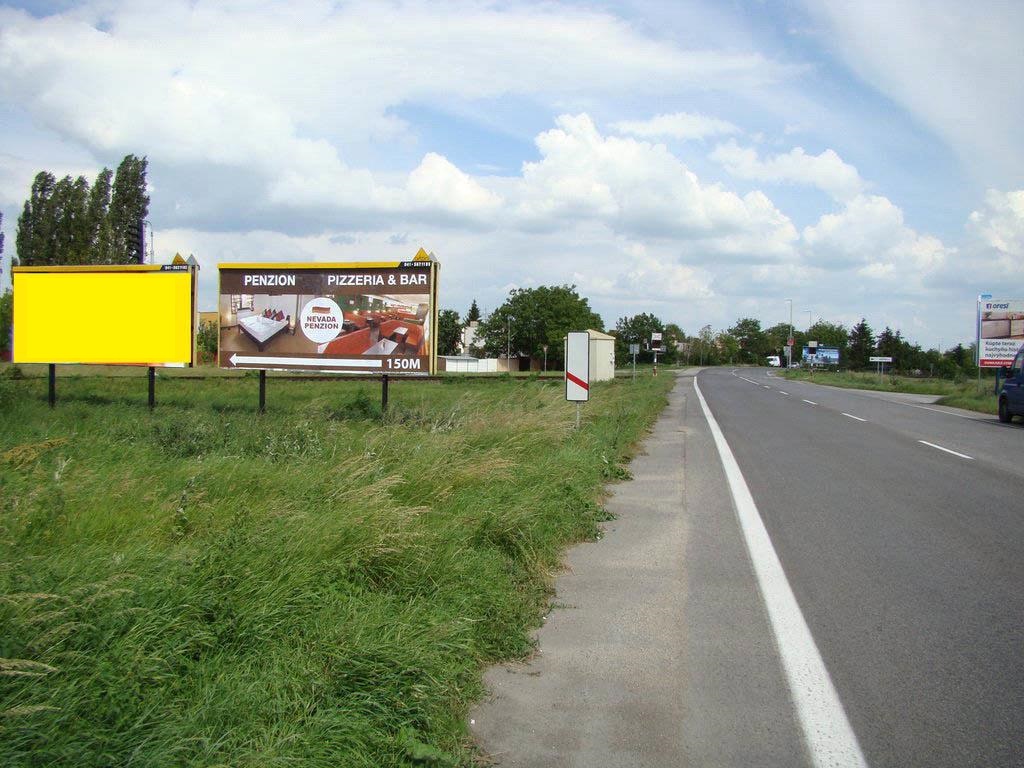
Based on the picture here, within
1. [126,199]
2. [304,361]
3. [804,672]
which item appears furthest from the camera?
[126,199]

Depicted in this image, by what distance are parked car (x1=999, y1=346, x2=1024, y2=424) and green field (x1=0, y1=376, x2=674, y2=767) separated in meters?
19.4

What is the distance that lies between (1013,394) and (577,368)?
16186mm

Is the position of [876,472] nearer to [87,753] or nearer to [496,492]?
[496,492]

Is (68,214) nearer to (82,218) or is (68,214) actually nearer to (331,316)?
(82,218)

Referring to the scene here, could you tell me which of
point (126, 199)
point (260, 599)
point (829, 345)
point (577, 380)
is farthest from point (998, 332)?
point (829, 345)

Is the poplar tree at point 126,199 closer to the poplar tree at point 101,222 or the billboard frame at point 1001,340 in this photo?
the poplar tree at point 101,222

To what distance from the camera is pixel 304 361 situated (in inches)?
631

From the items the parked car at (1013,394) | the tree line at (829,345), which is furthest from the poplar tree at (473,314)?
the parked car at (1013,394)

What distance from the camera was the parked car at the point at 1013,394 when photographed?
74.6ft

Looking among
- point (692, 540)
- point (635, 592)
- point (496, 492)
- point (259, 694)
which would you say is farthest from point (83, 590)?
point (692, 540)

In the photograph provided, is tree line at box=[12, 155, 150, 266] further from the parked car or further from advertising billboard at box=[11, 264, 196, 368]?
the parked car

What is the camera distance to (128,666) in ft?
11.1

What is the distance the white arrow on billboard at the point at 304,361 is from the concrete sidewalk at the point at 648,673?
8750mm

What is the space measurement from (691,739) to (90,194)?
58.1 metres
